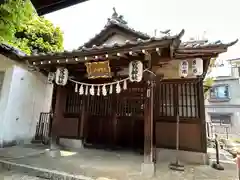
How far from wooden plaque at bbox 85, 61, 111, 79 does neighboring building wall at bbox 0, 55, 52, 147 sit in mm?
4586

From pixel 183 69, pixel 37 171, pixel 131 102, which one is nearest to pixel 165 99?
pixel 131 102

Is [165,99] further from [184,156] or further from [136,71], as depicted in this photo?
[136,71]

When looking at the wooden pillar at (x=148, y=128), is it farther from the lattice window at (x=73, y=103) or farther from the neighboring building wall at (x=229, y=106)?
the neighboring building wall at (x=229, y=106)

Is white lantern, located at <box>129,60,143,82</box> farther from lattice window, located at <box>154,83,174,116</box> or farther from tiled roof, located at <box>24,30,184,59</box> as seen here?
lattice window, located at <box>154,83,174,116</box>

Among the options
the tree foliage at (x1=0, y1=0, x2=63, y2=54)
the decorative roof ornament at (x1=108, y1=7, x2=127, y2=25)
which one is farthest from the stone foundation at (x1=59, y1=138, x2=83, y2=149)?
the decorative roof ornament at (x1=108, y1=7, x2=127, y2=25)

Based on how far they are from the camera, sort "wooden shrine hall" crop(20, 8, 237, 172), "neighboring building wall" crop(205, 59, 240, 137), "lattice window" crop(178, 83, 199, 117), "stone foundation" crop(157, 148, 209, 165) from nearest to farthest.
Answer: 1. "wooden shrine hall" crop(20, 8, 237, 172)
2. "stone foundation" crop(157, 148, 209, 165)
3. "lattice window" crop(178, 83, 199, 117)
4. "neighboring building wall" crop(205, 59, 240, 137)

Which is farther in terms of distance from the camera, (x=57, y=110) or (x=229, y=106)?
(x=229, y=106)

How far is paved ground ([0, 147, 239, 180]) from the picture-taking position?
14.8 feet

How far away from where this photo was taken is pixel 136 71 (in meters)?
5.11

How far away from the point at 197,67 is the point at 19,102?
323 inches

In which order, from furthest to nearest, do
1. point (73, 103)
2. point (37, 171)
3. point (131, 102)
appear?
point (73, 103) < point (131, 102) < point (37, 171)

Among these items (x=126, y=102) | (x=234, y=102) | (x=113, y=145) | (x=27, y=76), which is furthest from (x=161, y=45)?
(x=234, y=102)

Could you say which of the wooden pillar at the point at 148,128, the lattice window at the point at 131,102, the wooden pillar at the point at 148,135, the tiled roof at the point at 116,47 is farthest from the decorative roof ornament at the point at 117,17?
the wooden pillar at the point at 148,128

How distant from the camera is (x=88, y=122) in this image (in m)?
8.15
